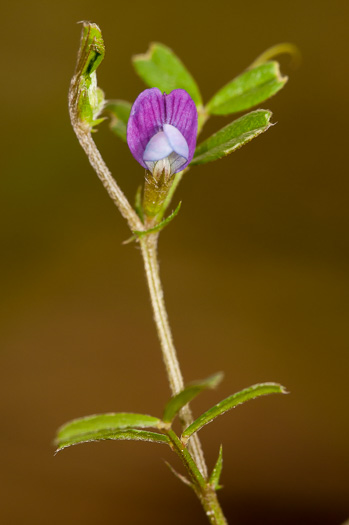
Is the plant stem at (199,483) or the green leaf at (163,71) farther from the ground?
the green leaf at (163,71)

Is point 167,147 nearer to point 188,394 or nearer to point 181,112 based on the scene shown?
point 181,112

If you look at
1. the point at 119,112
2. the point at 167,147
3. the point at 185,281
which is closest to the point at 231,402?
the point at 167,147

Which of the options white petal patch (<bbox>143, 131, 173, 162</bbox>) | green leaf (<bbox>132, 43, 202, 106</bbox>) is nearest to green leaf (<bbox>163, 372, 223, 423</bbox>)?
white petal patch (<bbox>143, 131, 173, 162</bbox>)

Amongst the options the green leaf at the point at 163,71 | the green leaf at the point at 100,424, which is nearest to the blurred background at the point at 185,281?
the green leaf at the point at 163,71

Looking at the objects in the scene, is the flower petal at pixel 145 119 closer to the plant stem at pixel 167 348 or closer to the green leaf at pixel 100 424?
the plant stem at pixel 167 348

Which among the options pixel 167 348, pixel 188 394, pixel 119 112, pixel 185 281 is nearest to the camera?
pixel 188 394

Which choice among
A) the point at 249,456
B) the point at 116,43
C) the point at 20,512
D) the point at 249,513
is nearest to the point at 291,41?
the point at 116,43
